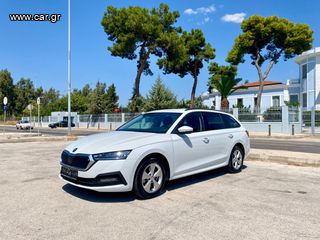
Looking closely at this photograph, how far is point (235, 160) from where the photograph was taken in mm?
7410

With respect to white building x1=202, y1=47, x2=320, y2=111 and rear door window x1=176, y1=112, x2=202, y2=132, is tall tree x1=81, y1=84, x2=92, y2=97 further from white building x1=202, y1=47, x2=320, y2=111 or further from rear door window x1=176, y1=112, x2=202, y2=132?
rear door window x1=176, y1=112, x2=202, y2=132

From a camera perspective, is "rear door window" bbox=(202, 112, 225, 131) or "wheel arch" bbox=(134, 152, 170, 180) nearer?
"wheel arch" bbox=(134, 152, 170, 180)

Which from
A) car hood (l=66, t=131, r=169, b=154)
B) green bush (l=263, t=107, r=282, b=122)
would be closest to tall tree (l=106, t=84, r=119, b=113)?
green bush (l=263, t=107, r=282, b=122)

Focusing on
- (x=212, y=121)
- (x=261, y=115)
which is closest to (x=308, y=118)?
(x=261, y=115)

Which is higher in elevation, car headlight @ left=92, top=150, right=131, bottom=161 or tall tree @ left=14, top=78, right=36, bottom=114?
tall tree @ left=14, top=78, right=36, bottom=114

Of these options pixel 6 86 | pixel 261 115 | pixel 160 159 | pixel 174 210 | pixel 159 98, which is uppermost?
pixel 6 86

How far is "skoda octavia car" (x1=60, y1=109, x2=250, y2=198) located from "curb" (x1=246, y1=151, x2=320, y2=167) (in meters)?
2.51

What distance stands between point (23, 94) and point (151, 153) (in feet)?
285

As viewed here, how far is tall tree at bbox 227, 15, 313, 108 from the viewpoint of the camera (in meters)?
32.6

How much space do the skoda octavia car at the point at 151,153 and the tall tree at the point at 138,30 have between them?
29204mm

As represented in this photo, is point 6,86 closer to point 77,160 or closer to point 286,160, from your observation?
point 286,160

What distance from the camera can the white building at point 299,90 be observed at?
3431 centimetres

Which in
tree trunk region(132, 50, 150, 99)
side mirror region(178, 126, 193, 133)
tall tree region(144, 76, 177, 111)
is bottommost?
side mirror region(178, 126, 193, 133)

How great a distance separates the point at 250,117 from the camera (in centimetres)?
2856
